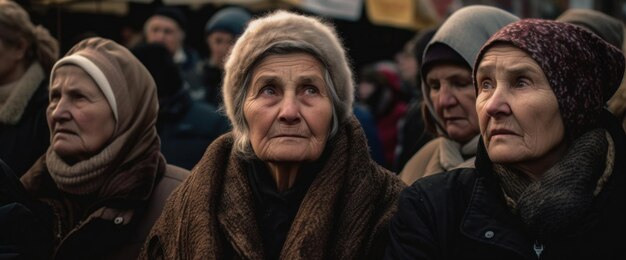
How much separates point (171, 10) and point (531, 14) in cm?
1124

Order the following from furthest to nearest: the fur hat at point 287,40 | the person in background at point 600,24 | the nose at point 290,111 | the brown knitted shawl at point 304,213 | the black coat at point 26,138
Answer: the person in background at point 600,24 → the black coat at point 26,138 → the fur hat at point 287,40 → the nose at point 290,111 → the brown knitted shawl at point 304,213

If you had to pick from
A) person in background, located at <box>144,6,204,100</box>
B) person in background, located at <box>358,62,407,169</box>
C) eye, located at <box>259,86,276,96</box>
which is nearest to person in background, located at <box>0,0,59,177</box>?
eye, located at <box>259,86,276,96</box>

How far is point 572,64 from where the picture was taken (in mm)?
3506

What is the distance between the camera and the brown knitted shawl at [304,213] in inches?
150

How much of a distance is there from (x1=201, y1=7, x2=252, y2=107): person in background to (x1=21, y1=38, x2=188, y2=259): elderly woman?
3.33 metres

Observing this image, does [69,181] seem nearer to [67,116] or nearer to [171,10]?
[67,116]

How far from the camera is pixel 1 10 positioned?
5668mm

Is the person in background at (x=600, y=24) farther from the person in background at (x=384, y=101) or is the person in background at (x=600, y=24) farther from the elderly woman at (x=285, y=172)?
the person in background at (x=384, y=101)

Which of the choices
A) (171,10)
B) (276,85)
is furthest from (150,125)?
(171,10)

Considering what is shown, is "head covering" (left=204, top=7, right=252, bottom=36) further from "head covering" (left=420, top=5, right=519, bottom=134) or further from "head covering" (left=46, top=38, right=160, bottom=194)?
"head covering" (left=420, top=5, right=519, bottom=134)

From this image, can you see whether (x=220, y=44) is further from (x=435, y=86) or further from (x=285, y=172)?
(x=285, y=172)

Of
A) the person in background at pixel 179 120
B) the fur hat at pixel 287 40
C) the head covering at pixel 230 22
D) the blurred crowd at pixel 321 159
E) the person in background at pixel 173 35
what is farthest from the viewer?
the person in background at pixel 173 35

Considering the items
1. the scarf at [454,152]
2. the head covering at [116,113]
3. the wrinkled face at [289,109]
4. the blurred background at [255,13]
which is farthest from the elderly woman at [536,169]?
the blurred background at [255,13]

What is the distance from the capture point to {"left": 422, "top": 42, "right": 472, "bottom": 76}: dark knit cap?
483cm
